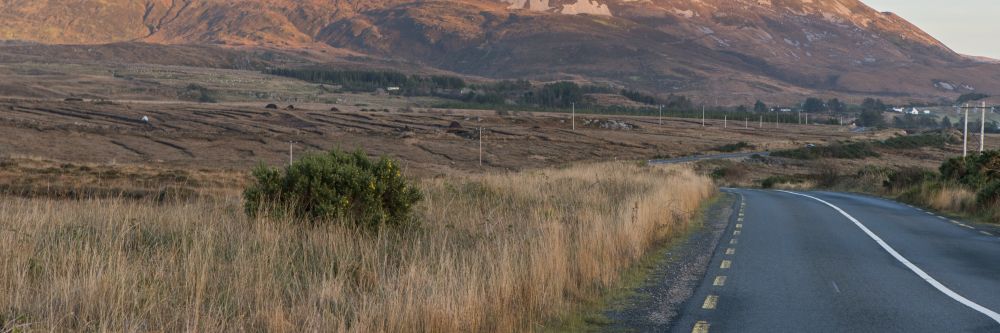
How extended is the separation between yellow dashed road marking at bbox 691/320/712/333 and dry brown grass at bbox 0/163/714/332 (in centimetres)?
135

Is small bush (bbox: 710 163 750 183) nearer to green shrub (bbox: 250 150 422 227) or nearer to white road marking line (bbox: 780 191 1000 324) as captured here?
white road marking line (bbox: 780 191 1000 324)

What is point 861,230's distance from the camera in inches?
783

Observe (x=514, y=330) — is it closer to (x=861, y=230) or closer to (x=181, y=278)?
(x=181, y=278)

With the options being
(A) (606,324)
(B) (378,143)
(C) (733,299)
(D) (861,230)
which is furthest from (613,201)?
(B) (378,143)

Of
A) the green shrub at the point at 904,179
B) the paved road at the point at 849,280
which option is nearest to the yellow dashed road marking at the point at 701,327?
the paved road at the point at 849,280

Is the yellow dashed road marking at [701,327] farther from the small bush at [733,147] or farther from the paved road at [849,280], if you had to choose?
the small bush at [733,147]

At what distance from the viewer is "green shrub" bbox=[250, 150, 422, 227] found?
13859mm

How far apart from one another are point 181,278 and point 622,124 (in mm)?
127115

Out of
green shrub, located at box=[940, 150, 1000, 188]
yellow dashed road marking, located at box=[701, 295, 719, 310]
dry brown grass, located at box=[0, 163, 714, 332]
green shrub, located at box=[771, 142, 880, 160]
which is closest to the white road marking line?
yellow dashed road marking, located at box=[701, 295, 719, 310]

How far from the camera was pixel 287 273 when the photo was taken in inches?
368

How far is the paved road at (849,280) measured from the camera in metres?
9.19

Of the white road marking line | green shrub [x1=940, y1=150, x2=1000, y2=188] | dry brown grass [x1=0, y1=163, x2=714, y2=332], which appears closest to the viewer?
dry brown grass [x1=0, y1=163, x2=714, y2=332]

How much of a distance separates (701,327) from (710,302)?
4.75 feet

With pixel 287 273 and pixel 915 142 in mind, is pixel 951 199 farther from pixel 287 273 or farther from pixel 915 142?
pixel 915 142
